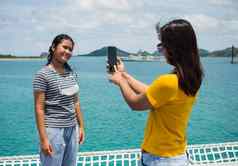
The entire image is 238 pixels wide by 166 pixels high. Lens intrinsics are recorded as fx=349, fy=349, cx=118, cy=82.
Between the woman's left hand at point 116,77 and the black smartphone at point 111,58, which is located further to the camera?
the black smartphone at point 111,58

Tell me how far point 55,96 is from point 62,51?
0.33 meters

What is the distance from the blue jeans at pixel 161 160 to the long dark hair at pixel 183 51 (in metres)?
0.32

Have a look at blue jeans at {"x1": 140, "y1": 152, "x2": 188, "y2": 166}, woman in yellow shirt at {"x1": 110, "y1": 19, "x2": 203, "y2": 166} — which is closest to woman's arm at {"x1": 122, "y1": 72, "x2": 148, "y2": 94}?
woman in yellow shirt at {"x1": 110, "y1": 19, "x2": 203, "y2": 166}

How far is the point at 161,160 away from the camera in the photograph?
1612 millimetres

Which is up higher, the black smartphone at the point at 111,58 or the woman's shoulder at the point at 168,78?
the black smartphone at the point at 111,58

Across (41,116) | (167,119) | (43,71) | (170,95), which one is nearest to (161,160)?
(167,119)

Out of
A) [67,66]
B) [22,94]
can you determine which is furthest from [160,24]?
[22,94]

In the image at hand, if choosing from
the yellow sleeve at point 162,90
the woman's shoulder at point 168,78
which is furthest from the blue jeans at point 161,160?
the woman's shoulder at point 168,78

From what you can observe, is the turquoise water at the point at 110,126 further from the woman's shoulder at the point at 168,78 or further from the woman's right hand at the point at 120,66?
the woman's shoulder at the point at 168,78

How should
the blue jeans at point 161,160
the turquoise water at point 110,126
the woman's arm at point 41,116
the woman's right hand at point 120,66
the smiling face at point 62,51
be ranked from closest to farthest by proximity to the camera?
the blue jeans at point 161,160 → the woman's right hand at point 120,66 → the woman's arm at point 41,116 → the smiling face at point 62,51 → the turquoise water at point 110,126

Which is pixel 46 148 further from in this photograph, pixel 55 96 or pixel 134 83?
pixel 134 83

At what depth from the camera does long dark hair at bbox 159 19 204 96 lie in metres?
1.50

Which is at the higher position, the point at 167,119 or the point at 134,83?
the point at 134,83

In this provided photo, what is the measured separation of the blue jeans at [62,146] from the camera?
249cm
